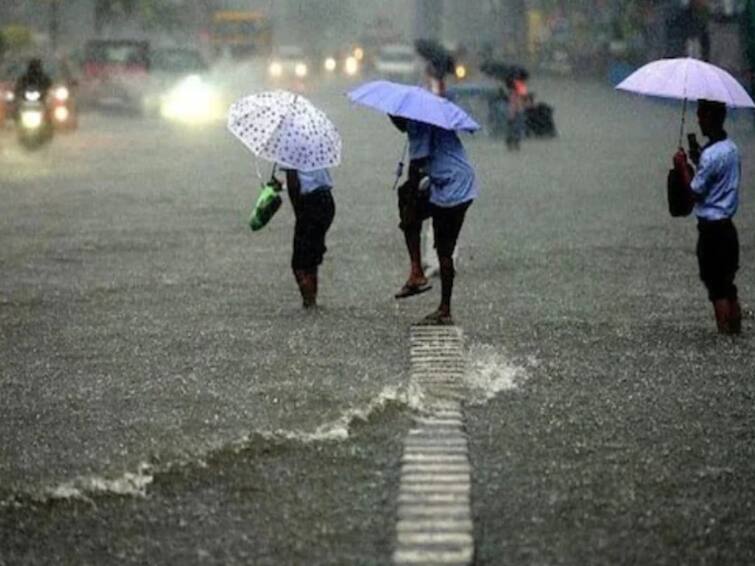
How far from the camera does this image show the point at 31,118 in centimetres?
2759

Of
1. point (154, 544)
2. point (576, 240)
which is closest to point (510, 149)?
point (576, 240)

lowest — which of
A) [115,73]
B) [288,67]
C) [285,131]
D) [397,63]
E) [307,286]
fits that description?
[288,67]

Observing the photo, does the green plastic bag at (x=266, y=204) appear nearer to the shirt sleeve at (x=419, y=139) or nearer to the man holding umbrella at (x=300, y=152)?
the man holding umbrella at (x=300, y=152)

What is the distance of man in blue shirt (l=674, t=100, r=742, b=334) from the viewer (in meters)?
10.1

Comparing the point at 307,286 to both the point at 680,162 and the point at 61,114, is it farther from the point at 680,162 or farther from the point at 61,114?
the point at 61,114

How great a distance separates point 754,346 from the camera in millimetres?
10031

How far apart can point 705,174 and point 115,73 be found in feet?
104

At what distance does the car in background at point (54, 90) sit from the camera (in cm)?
2981

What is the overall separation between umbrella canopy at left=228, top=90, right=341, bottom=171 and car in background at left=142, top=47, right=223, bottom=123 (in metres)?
28.0

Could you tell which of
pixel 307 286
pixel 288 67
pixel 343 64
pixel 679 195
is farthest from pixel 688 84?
pixel 343 64

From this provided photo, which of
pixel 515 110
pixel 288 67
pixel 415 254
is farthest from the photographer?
pixel 288 67

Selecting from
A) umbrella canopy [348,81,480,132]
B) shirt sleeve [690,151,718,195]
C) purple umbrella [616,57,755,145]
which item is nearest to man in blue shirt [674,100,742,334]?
shirt sleeve [690,151,718,195]

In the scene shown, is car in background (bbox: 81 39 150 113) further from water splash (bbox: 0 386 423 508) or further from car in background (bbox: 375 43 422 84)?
water splash (bbox: 0 386 423 508)

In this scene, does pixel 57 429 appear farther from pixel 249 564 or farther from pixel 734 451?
pixel 734 451
